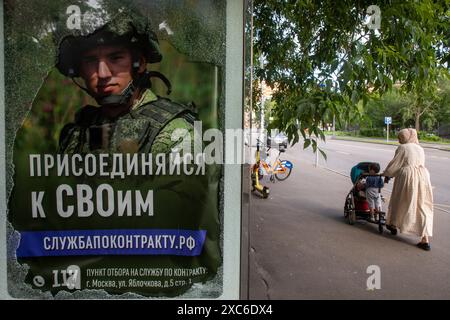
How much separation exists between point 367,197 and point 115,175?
17.2ft

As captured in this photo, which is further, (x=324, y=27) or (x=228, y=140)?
(x=324, y=27)

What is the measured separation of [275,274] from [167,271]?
2.17 meters

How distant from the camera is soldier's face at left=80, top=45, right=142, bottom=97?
9.54 ft

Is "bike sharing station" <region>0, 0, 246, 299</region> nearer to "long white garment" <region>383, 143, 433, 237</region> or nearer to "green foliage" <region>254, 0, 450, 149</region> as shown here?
"green foliage" <region>254, 0, 450, 149</region>

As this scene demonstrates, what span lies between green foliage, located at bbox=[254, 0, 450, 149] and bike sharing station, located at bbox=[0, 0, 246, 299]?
646 millimetres

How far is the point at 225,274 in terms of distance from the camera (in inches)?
121

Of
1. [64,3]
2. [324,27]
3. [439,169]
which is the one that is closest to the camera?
[64,3]

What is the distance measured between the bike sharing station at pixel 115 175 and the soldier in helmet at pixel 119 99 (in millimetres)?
15

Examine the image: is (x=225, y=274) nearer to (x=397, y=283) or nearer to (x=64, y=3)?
(x=64, y=3)

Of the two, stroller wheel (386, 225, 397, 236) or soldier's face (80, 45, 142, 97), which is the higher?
soldier's face (80, 45, 142, 97)

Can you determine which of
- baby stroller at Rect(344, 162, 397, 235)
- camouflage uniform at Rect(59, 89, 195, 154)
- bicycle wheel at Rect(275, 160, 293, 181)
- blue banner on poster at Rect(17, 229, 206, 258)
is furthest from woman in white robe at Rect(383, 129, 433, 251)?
bicycle wheel at Rect(275, 160, 293, 181)

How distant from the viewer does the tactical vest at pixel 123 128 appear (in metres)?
2.92

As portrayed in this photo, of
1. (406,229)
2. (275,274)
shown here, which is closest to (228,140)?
(275,274)

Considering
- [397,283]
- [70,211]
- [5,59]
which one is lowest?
[397,283]
